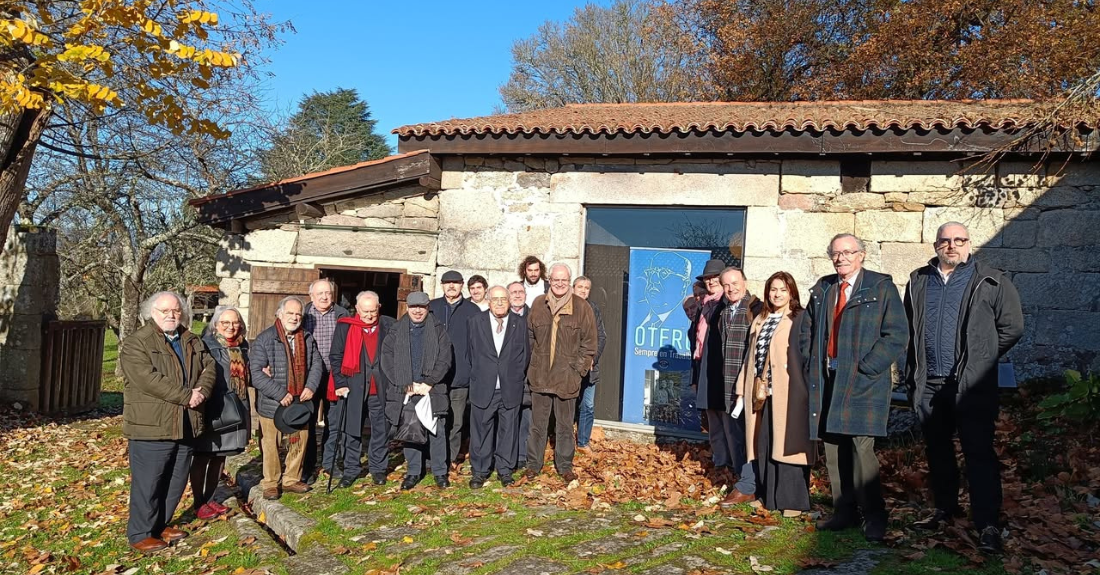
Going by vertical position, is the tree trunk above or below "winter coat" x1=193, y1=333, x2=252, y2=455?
above

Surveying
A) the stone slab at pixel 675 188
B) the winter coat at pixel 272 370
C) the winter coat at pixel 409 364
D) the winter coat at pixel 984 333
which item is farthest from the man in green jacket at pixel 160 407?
the winter coat at pixel 984 333

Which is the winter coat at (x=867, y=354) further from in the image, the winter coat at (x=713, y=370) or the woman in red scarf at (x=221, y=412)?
the woman in red scarf at (x=221, y=412)

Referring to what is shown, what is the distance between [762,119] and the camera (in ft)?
25.2

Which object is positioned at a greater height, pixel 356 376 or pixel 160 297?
pixel 160 297

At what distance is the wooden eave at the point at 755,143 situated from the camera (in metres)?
6.38

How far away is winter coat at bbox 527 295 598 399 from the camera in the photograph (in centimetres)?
585

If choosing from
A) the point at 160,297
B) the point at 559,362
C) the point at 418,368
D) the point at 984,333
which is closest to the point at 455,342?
the point at 418,368

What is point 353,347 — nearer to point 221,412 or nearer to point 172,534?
point 221,412

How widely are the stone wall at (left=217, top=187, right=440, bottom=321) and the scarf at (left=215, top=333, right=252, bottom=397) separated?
263 cm

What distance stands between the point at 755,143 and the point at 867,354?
3279mm

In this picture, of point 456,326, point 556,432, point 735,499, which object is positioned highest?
point 456,326

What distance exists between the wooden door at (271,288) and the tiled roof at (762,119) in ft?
6.22

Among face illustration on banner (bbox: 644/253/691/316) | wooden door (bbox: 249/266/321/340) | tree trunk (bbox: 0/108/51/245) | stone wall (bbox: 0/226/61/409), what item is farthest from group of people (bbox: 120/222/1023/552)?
stone wall (bbox: 0/226/61/409)

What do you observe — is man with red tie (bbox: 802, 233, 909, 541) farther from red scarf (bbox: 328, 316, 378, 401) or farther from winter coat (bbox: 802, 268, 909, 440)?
red scarf (bbox: 328, 316, 378, 401)
